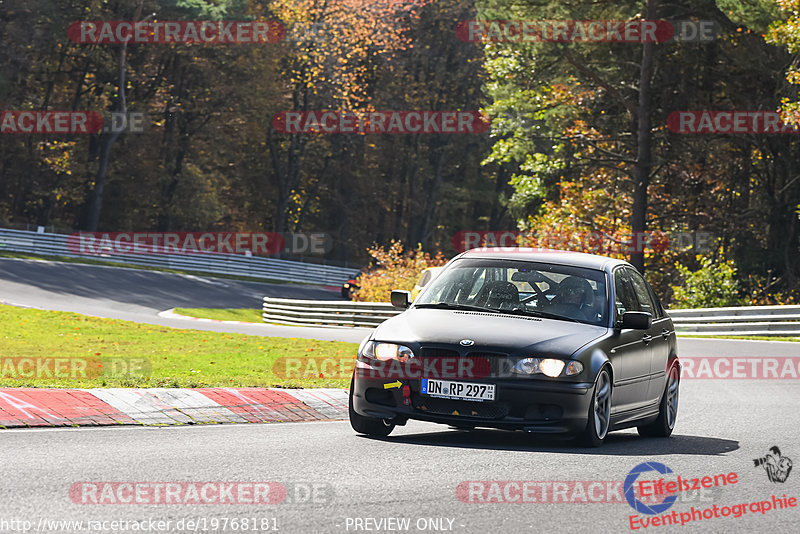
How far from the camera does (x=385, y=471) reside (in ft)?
27.0

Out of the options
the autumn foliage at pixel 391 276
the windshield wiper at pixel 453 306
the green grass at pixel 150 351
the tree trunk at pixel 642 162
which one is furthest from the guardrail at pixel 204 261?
the windshield wiper at pixel 453 306

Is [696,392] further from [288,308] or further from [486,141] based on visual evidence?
[486,141]

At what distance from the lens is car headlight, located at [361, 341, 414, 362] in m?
9.69

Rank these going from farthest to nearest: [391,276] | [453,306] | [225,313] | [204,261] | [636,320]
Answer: [204,261] < [391,276] < [225,313] < [453,306] < [636,320]

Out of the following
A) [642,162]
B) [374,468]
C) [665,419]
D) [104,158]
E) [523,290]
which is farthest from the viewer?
[104,158]

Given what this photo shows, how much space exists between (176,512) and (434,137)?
7254 cm

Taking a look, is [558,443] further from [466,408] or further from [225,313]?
[225,313]

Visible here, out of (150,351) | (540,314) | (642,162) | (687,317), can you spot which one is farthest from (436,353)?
(642,162)

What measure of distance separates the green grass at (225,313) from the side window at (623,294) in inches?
1039

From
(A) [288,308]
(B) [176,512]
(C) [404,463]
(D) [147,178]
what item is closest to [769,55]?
(A) [288,308]

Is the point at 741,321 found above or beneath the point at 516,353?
beneath

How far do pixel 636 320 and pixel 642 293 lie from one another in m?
1.81

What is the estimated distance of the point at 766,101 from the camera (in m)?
38.5

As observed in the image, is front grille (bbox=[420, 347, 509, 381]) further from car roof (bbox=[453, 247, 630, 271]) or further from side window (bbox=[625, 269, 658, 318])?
side window (bbox=[625, 269, 658, 318])
